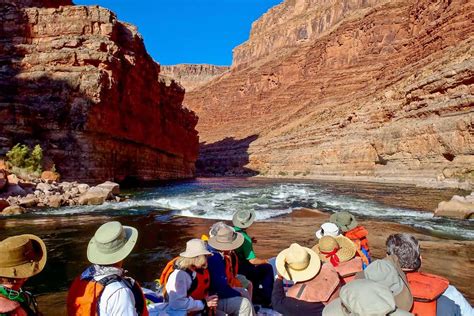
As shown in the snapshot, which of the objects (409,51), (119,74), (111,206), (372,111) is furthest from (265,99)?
(111,206)

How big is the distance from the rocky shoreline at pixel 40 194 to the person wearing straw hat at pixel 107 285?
1311cm

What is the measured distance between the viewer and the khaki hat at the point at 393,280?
103 inches

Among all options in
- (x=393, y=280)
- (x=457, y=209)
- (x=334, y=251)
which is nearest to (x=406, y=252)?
(x=393, y=280)

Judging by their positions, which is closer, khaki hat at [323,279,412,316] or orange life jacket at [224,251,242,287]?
khaki hat at [323,279,412,316]

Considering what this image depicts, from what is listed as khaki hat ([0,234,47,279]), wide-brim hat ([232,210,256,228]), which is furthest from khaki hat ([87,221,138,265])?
wide-brim hat ([232,210,256,228])

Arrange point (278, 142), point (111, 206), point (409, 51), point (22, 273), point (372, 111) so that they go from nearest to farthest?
1. point (22, 273)
2. point (111, 206)
3. point (372, 111)
4. point (409, 51)
5. point (278, 142)

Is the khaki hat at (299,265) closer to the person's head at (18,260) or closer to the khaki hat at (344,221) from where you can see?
the person's head at (18,260)

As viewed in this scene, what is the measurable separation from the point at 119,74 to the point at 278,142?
4010 centimetres

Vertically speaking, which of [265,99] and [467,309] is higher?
[265,99]

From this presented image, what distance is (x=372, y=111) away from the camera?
1769 inches

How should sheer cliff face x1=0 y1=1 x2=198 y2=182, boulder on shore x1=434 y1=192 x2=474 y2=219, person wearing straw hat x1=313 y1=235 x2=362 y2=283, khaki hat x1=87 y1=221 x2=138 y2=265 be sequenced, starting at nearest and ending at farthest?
khaki hat x1=87 y1=221 x2=138 y2=265
person wearing straw hat x1=313 y1=235 x2=362 y2=283
boulder on shore x1=434 y1=192 x2=474 y2=219
sheer cliff face x1=0 y1=1 x2=198 y2=182

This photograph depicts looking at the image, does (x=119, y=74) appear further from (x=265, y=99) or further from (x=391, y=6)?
(x=265, y=99)

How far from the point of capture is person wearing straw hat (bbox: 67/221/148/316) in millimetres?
2518

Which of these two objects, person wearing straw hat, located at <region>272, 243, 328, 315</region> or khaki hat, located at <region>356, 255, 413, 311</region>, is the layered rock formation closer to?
person wearing straw hat, located at <region>272, 243, 328, 315</region>
